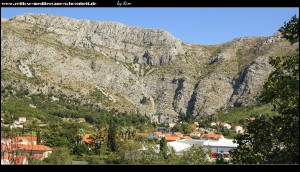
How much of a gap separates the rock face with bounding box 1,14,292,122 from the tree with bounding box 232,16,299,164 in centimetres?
6552

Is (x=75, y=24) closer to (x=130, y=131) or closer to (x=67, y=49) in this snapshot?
(x=67, y=49)

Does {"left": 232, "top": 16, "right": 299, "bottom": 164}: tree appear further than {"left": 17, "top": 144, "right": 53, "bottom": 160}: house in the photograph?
No

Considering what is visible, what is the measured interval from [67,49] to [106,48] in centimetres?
1912

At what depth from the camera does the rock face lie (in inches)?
3123

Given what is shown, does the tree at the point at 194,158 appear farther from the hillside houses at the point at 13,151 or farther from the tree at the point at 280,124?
the tree at the point at 280,124

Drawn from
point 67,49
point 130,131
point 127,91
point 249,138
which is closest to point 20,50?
point 67,49

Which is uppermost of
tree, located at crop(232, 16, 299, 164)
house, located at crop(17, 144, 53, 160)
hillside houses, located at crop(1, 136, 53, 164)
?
tree, located at crop(232, 16, 299, 164)

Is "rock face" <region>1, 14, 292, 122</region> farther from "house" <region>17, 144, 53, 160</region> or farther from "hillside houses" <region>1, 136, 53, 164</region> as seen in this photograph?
"hillside houses" <region>1, 136, 53, 164</region>

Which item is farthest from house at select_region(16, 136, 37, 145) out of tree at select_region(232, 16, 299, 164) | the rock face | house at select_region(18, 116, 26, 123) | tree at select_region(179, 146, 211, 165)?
the rock face

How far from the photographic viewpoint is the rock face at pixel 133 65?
79.3 meters

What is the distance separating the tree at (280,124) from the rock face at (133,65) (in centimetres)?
6552

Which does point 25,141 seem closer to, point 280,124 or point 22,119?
point 22,119

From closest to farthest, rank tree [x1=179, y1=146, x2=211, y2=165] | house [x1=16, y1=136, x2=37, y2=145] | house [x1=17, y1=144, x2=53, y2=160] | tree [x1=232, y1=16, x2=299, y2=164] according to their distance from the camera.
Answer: tree [x1=232, y1=16, x2=299, y2=164] → house [x1=17, y1=144, x2=53, y2=160] → tree [x1=179, y1=146, x2=211, y2=165] → house [x1=16, y1=136, x2=37, y2=145]

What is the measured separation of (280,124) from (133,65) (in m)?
109
